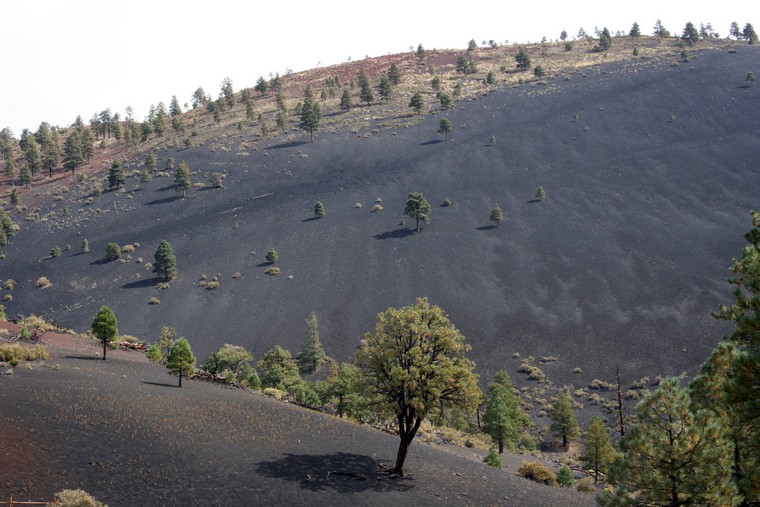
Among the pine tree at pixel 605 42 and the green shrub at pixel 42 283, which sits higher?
the pine tree at pixel 605 42

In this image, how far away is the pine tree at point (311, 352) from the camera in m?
62.0

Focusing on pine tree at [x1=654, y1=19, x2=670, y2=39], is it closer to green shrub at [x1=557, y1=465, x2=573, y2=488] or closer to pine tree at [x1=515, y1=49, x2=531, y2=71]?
pine tree at [x1=515, y1=49, x2=531, y2=71]

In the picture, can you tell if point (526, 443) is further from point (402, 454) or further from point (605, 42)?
point (605, 42)

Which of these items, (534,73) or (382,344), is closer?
(382,344)

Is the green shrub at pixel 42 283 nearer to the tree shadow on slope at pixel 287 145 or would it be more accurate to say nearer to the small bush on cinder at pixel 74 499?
the tree shadow on slope at pixel 287 145

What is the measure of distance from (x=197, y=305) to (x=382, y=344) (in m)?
56.1

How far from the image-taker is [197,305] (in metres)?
75.5

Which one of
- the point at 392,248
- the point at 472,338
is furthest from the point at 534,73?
the point at 472,338

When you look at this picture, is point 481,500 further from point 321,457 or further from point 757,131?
point 757,131

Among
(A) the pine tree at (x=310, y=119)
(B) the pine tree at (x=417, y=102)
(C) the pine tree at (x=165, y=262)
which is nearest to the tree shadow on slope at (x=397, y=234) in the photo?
(C) the pine tree at (x=165, y=262)

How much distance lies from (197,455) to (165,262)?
63228 mm

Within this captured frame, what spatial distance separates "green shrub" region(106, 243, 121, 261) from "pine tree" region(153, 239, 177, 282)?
400 inches

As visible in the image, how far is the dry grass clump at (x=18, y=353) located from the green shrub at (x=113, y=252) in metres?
53.3

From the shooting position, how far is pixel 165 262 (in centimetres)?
8194
